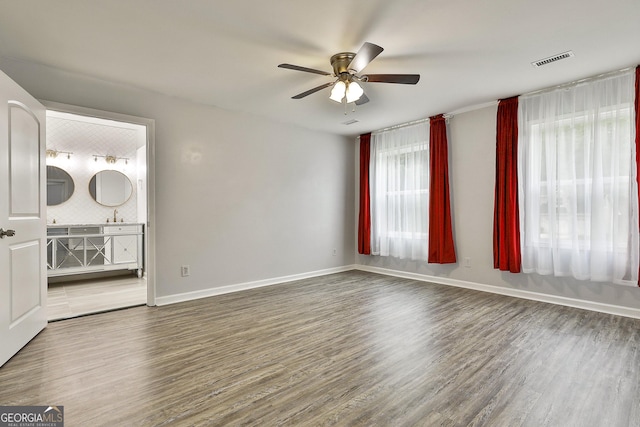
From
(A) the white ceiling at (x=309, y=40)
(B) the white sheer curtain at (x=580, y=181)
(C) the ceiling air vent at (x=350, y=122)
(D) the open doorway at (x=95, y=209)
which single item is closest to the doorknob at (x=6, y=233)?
(A) the white ceiling at (x=309, y=40)

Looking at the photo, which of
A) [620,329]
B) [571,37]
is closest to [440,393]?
[620,329]

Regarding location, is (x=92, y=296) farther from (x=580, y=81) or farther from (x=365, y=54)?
(x=580, y=81)

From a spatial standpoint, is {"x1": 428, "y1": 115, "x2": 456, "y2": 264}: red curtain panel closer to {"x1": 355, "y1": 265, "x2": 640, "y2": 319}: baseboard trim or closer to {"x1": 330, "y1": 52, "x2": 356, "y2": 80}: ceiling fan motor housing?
{"x1": 355, "y1": 265, "x2": 640, "y2": 319}: baseboard trim

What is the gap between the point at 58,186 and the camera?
17.3 feet

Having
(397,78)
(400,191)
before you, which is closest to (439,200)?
(400,191)

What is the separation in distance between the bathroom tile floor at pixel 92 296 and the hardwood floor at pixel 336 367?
0.40m

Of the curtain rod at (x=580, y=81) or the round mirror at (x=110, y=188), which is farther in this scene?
the round mirror at (x=110, y=188)

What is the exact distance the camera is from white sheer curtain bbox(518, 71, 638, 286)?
10.7 feet

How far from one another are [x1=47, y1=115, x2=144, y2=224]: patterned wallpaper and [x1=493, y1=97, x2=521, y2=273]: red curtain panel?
594 cm

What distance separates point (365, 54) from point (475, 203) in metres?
3.03

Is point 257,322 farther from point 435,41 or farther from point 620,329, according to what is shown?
point 620,329

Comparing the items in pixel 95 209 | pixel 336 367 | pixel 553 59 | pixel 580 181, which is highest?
pixel 553 59

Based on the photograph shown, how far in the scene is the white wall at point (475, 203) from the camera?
4.25m

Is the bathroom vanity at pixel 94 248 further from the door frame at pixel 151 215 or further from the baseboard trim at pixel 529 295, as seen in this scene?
the baseboard trim at pixel 529 295
